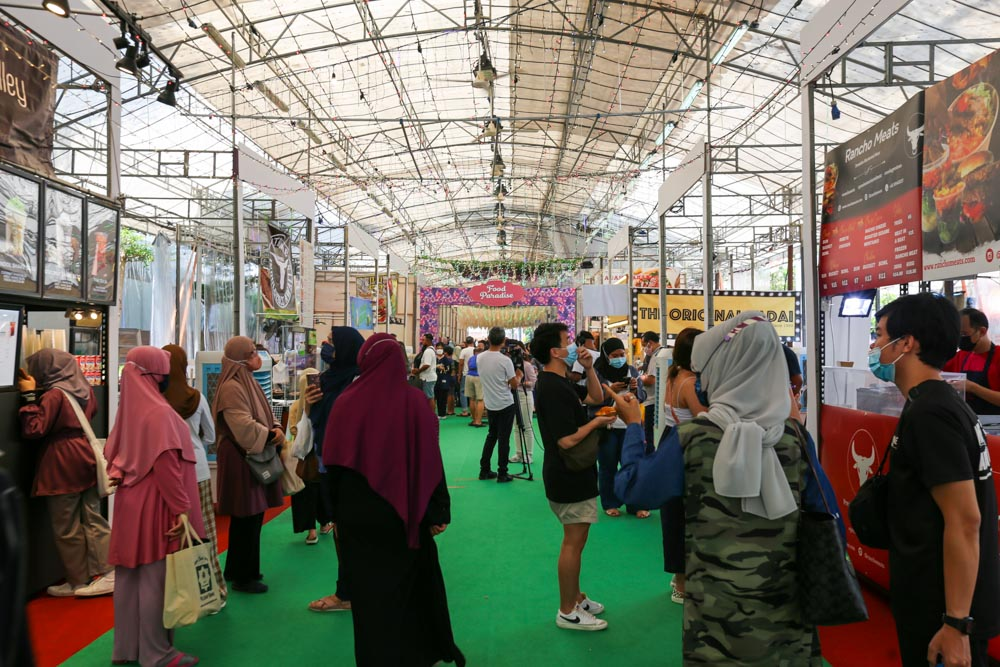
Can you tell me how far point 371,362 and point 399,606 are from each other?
0.93 metres

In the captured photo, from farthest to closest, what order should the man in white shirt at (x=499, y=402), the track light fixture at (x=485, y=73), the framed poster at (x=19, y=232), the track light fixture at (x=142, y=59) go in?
1. the track light fixture at (x=485, y=73)
2. the man in white shirt at (x=499, y=402)
3. the track light fixture at (x=142, y=59)
4. the framed poster at (x=19, y=232)

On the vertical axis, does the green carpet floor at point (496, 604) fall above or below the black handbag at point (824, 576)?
below

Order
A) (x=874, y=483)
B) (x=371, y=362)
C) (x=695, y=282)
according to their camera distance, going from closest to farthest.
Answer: (x=874, y=483), (x=371, y=362), (x=695, y=282)

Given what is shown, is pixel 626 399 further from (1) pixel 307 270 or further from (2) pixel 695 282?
(2) pixel 695 282

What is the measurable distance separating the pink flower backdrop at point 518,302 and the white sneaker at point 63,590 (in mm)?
13226

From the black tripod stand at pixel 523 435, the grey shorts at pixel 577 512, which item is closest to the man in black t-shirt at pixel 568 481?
the grey shorts at pixel 577 512

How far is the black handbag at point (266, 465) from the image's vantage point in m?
3.61

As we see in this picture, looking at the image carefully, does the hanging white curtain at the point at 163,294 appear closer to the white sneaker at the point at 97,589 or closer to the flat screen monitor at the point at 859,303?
the white sneaker at the point at 97,589

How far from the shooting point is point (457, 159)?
20.0m

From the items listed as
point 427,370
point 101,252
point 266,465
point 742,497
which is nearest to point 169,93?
point 101,252

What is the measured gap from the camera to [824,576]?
1701 millimetres

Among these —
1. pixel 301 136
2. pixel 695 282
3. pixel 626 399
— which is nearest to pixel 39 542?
pixel 626 399

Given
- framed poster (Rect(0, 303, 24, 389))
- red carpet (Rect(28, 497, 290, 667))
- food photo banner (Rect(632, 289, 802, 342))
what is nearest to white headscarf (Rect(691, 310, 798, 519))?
red carpet (Rect(28, 497, 290, 667))

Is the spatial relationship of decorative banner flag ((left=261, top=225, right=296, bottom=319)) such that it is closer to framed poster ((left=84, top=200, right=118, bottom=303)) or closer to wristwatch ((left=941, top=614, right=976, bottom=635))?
framed poster ((left=84, top=200, right=118, bottom=303))
